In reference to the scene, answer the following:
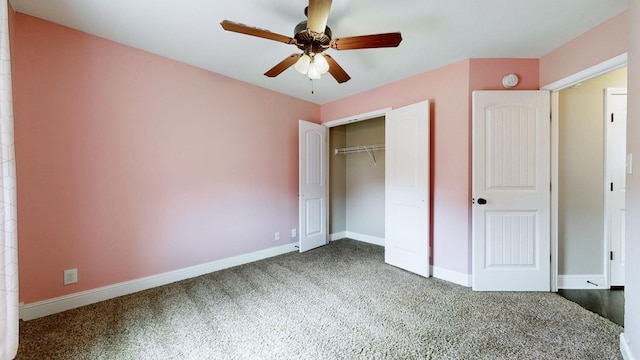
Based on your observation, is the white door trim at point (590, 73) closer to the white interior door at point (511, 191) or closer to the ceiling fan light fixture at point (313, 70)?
the white interior door at point (511, 191)

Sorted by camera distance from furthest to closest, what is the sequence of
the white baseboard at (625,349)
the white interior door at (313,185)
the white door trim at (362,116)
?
the white interior door at (313,185)
the white door trim at (362,116)
the white baseboard at (625,349)

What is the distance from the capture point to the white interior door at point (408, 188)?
283 centimetres

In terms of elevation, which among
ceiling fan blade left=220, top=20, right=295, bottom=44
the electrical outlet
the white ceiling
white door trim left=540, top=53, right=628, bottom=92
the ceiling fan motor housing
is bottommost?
the electrical outlet

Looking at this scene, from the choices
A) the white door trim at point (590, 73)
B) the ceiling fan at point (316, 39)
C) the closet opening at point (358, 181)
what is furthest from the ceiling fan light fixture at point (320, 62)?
the closet opening at point (358, 181)

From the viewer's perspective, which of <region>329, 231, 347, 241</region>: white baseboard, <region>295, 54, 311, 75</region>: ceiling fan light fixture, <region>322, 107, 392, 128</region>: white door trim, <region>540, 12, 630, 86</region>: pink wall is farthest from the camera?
<region>329, 231, 347, 241</region>: white baseboard

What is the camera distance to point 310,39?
1767 mm

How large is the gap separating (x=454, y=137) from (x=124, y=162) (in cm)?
339

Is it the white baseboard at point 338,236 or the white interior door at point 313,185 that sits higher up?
the white interior door at point 313,185

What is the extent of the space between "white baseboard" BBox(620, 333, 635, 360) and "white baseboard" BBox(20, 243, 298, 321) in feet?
10.8

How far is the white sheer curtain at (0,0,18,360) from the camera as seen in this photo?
4.33 feet

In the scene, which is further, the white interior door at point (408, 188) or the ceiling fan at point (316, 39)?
the white interior door at point (408, 188)

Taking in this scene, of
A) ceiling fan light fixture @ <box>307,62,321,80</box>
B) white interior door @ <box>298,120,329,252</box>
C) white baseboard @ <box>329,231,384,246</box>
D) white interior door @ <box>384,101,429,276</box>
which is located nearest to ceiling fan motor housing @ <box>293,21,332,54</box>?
ceiling fan light fixture @ <box>307,62,321,80</box>

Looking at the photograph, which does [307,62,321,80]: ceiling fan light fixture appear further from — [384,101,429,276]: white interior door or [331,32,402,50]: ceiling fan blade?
[384,101,429,276]: white interior door

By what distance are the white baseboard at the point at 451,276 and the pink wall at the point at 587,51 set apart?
7.01ft
